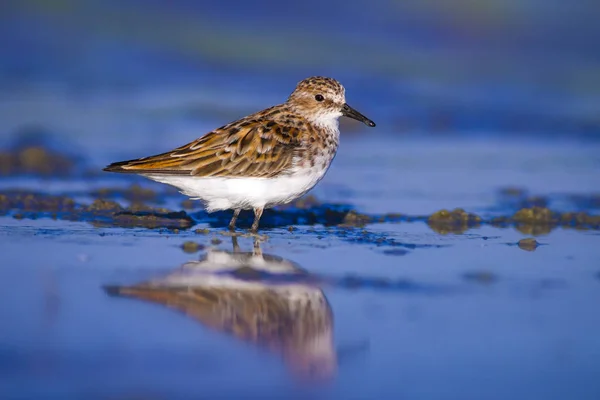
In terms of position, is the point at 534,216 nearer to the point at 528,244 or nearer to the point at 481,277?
the point at 528,244

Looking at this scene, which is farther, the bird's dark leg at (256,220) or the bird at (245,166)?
the bird's dark leg at (256,220)

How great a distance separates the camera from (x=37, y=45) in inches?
614

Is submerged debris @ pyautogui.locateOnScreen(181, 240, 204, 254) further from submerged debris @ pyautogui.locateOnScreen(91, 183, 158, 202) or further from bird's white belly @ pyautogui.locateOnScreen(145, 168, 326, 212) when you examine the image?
submerged debris @ pyautogui.locateOnScreen(91, 183, 158, 202)

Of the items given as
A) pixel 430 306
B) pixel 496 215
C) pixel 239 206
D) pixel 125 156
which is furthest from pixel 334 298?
pixel 125 156

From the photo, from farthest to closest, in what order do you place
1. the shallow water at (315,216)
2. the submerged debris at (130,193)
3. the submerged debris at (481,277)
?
the submerged debris at (130,193), the submerged debris at (481,277), the shallow water at (315,216)

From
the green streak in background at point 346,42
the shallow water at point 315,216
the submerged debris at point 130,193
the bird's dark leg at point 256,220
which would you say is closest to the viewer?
the shallow water at point 315,216

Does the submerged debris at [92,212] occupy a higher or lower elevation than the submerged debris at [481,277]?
higher

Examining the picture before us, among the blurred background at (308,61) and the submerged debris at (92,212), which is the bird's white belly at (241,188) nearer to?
the submerged debris at (92,212)

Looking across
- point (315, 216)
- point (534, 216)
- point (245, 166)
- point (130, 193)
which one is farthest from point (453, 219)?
point (130, 193)

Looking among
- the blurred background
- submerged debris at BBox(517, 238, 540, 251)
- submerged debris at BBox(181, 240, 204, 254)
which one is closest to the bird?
submerged debris at BBox(181, 240, 204, 254)

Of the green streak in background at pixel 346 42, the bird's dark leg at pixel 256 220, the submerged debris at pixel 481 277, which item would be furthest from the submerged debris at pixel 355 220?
the green streak in background at pixel 346 42

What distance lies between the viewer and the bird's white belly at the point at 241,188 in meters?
7.59

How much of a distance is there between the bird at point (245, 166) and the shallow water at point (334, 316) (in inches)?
12.2

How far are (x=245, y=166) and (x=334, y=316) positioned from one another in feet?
9.00
